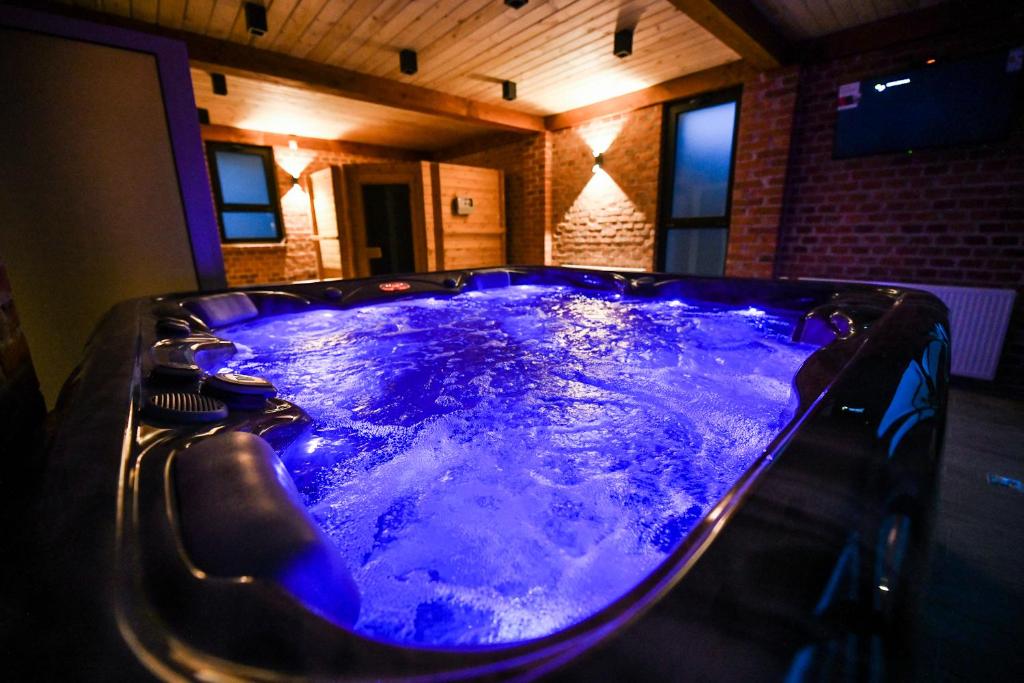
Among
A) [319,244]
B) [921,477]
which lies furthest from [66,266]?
[319,244]

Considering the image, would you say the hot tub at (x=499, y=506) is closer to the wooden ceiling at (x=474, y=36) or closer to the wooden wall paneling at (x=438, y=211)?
the wooden ceiling at (x=474, y=36)

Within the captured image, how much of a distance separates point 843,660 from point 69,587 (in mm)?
571

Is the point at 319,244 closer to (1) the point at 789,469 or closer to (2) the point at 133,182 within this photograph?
(2) the point at 133,182

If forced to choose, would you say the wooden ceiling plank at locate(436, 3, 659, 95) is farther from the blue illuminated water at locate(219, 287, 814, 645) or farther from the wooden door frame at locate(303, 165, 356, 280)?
the wooden door frame at locate(303, 165, 356, 280)

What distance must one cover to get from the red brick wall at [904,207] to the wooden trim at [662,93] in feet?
1.56

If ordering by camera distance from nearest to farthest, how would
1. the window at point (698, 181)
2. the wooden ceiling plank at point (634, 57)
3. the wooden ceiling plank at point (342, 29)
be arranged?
the wooden ceiling plank at point (342, 29), the wooden ceiling plank at point (634, 57), the window at point (698, 181)

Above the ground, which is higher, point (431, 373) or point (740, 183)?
point (740, 183)

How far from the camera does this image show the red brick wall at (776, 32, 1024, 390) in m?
2.36

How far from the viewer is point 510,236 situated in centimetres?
547

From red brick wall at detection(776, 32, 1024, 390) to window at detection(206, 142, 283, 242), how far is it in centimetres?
565

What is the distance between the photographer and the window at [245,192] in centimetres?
497

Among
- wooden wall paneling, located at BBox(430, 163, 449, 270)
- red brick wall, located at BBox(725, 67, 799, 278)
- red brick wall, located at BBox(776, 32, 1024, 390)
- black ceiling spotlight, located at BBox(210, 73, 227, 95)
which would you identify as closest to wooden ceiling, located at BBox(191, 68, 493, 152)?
black ceiling spotlight, located at BBox(210, 73, 227, 95)

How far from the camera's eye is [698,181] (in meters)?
3.72

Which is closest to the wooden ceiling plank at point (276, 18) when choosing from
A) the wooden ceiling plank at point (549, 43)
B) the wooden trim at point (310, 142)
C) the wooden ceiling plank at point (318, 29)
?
the wooden ceiling plank at point (318, 29)
